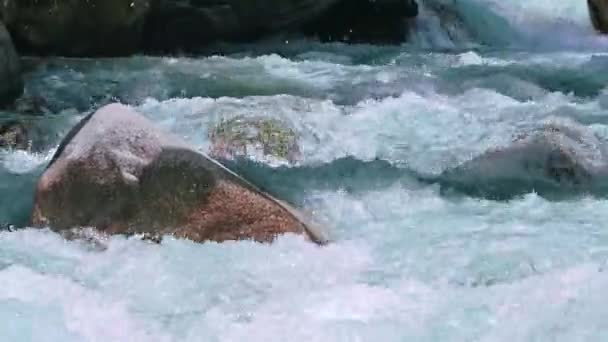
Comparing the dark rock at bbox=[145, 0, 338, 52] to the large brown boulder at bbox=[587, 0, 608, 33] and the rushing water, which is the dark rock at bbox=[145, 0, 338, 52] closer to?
the rushing water

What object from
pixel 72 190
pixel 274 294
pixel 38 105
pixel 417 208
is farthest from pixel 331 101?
pixel 274 294

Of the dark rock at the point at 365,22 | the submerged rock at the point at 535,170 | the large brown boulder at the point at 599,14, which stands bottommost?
the dark rock at the point at 365,22

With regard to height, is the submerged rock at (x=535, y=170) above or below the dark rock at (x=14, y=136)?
above

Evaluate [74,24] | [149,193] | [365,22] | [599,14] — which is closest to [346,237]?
[149,193]

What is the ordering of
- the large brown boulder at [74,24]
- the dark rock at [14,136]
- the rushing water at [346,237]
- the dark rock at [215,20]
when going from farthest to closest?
the dark rock at [215,20]
the large brown boulder at [74,24]
the dark rock at [14,136]
the rushing water at [346,237]

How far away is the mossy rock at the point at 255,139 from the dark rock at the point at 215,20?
4.54 metres

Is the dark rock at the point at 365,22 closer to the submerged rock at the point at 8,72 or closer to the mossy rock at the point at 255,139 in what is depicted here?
the submerged rock at the point at 8,72

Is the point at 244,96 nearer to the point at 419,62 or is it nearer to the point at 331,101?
the point at 331,101

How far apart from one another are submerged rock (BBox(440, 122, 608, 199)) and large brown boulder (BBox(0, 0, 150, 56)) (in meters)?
5.13

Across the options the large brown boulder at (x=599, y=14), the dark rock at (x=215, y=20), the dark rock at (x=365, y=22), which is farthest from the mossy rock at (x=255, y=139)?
the large brown boulder at (x=599, y=14)

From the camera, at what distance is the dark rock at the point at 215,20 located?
10805 mm

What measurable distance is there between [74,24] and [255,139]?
13.8ft

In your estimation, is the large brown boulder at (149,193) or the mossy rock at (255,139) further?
the mossy rock at (255,139)

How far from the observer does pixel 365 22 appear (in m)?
12.7
